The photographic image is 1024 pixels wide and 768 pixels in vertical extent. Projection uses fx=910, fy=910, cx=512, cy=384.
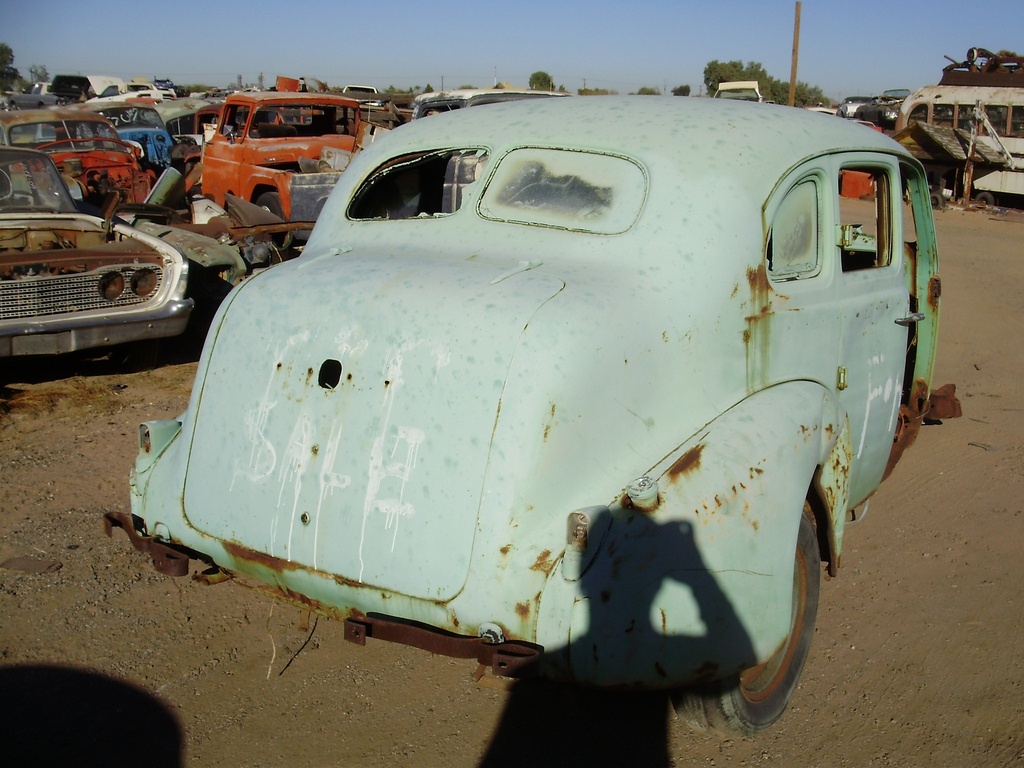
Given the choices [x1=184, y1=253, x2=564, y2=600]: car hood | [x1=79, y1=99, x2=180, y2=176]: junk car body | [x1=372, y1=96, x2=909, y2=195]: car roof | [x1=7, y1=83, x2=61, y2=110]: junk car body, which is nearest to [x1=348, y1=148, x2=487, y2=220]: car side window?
[x1=372, y1=96, x2=909, y2=195]: car roof

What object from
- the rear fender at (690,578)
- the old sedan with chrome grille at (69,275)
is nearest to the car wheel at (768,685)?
the rear fender at (690,578)

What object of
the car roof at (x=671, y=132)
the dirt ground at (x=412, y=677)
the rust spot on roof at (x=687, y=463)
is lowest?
the dirt ground at (x=412, y=677)

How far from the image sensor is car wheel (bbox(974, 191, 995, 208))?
17344 millimetres

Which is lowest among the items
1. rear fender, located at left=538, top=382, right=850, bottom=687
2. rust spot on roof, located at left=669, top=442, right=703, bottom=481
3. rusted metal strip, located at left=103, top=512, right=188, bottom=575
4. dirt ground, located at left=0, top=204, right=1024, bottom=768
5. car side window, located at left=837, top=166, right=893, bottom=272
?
dirt ground, located at left=0, top=204, right=1024, bottom=768

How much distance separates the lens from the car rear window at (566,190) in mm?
3072

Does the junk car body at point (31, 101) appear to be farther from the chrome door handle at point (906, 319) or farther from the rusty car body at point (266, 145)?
the chrome door handle at point (906, 319)

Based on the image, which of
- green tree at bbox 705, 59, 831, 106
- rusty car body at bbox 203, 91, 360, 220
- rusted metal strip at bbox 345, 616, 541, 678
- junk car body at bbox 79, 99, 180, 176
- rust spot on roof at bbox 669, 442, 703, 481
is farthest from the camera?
green tree at bbox 705, 59, 831, 106

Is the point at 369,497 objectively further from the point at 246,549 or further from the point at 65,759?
the point at 65,759

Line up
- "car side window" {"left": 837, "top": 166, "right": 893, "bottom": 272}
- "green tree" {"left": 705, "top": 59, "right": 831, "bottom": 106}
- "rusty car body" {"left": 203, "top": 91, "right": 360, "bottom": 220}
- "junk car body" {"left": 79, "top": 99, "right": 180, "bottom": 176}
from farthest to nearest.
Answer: "green tree" {"left": 705, "top": 59, "right": 831, "bottom": 106} → "junk car body" {"left": 79, "top": 99, "right": 180, "bottom": 176} → "rusty car body" {"left": 203, "top": 91, "right": 360, "bottom": 220} → "car side window" {"left": 837, "top": 166, "right": 893, "bottom": 272}

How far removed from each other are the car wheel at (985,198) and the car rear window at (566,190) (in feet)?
54.7

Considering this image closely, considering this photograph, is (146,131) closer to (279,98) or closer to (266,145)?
(279,98)

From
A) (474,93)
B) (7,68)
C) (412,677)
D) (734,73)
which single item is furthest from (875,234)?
(7,68)

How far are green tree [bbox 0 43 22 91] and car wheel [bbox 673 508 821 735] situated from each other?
67615mm

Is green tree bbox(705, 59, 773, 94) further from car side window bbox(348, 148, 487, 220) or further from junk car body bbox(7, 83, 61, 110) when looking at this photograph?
car side window bbox(348, 148, 487, 220)
